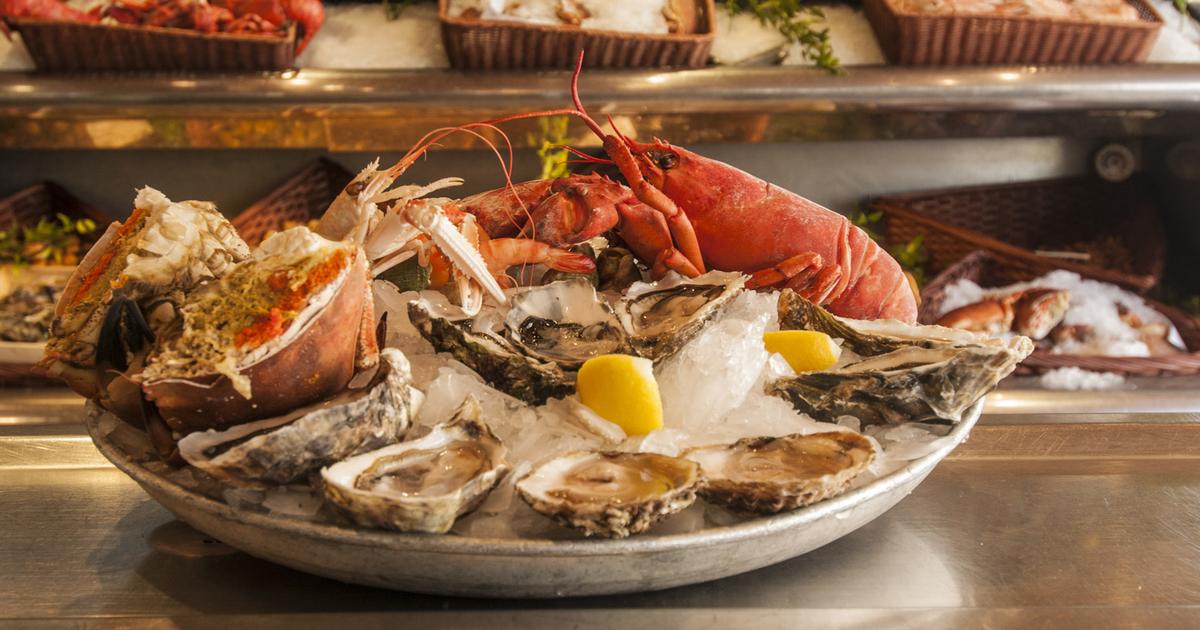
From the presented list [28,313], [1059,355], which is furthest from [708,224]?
[28,313]

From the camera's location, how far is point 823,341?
1092 mm

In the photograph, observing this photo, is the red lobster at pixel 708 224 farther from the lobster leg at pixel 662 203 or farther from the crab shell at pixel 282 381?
the crab shell at pixel 282 381

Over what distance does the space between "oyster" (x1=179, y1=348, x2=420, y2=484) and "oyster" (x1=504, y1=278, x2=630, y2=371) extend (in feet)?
0.77

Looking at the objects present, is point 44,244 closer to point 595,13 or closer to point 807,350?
point 595,13

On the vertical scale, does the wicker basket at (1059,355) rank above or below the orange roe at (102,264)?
below

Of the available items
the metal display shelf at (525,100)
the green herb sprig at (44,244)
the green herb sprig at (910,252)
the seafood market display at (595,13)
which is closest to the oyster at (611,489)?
the metal display shelf at (525,100)

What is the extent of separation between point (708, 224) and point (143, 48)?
145 cm

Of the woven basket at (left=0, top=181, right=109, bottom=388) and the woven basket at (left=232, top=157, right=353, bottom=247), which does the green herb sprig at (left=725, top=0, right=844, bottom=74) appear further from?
the woven basket at (left=0, top=181, right=109, bottom=388)

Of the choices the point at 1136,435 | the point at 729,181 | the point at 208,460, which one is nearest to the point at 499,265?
the point at 729,181

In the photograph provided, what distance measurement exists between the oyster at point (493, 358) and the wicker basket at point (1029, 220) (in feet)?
6.23

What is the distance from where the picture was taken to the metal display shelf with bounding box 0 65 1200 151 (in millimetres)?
2119

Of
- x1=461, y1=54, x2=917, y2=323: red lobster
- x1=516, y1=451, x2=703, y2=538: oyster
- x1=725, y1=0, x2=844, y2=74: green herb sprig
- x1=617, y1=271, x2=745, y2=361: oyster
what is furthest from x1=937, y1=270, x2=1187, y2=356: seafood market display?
x1=516, y1=451, x2=703, y2=538: oyster

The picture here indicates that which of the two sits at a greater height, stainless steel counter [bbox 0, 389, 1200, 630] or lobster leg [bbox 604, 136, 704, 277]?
lobster leg [bbox 604, 136, 704, 277]

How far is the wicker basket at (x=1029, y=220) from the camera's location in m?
2.64
